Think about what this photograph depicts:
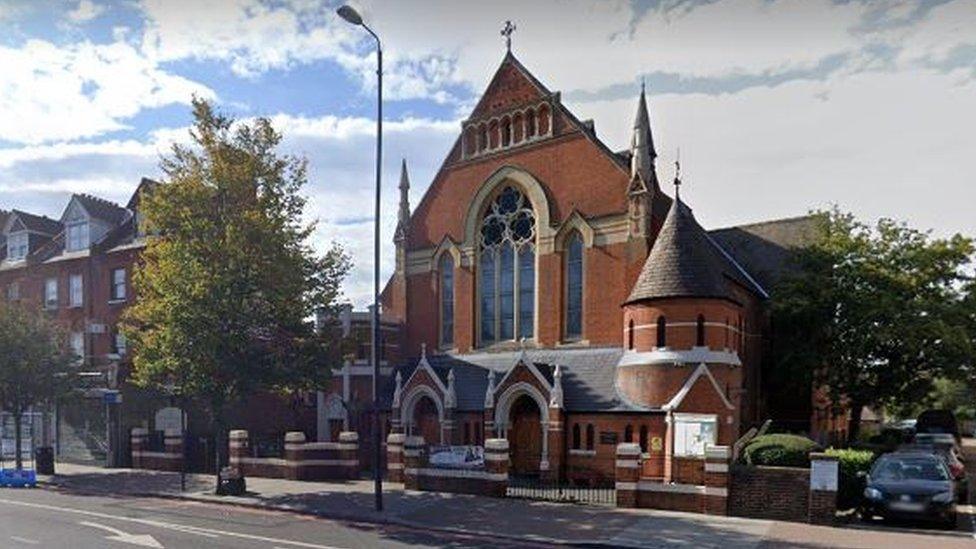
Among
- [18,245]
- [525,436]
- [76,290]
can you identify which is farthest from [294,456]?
[18,245]

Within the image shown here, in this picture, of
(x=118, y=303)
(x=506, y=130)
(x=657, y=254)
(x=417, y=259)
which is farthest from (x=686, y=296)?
(x=118, y=303)

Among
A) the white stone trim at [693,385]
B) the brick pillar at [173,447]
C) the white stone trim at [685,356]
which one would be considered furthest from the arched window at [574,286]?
the brick pillar at [173,447]

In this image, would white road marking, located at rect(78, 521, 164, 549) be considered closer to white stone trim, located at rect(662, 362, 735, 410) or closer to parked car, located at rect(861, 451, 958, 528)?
parked car, located at rect(861, 451, 958, 528)

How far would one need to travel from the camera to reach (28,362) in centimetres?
2697

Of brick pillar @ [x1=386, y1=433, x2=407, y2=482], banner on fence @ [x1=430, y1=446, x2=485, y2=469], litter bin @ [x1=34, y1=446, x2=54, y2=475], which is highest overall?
banner on fence @ [x1=430, y1=446, x2=485, y2=469]

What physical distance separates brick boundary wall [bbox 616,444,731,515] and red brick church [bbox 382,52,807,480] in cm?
157

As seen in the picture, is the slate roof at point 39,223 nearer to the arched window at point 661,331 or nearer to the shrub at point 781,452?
the arched window at point 661,331

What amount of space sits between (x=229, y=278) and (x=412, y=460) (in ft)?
25.1

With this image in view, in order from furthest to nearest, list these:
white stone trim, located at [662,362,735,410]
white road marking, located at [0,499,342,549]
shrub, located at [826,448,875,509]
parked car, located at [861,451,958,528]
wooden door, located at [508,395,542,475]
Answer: wooden door, located at [508,395,542,475]
white stone trim, located at [662,362,735,410]
shrub, located at [826,448,875,509]
parked car, located at [861,451,958,528]
white road marking, located at [0,499,342,549]

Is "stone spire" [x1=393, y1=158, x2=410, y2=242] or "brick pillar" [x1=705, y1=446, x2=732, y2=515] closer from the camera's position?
"brick pillar" [x1=705, y1=446, x2=732, y2=515]

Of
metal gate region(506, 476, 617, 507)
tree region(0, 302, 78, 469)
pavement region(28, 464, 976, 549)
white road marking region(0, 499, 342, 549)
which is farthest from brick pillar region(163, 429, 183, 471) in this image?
metal gate region(506, 476, 617, 507)

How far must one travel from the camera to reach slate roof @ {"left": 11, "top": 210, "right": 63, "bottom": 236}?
4091 cm

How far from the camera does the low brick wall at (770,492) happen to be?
15609 millimetres

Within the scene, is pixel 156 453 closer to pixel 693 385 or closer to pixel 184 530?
pixel 184 530
